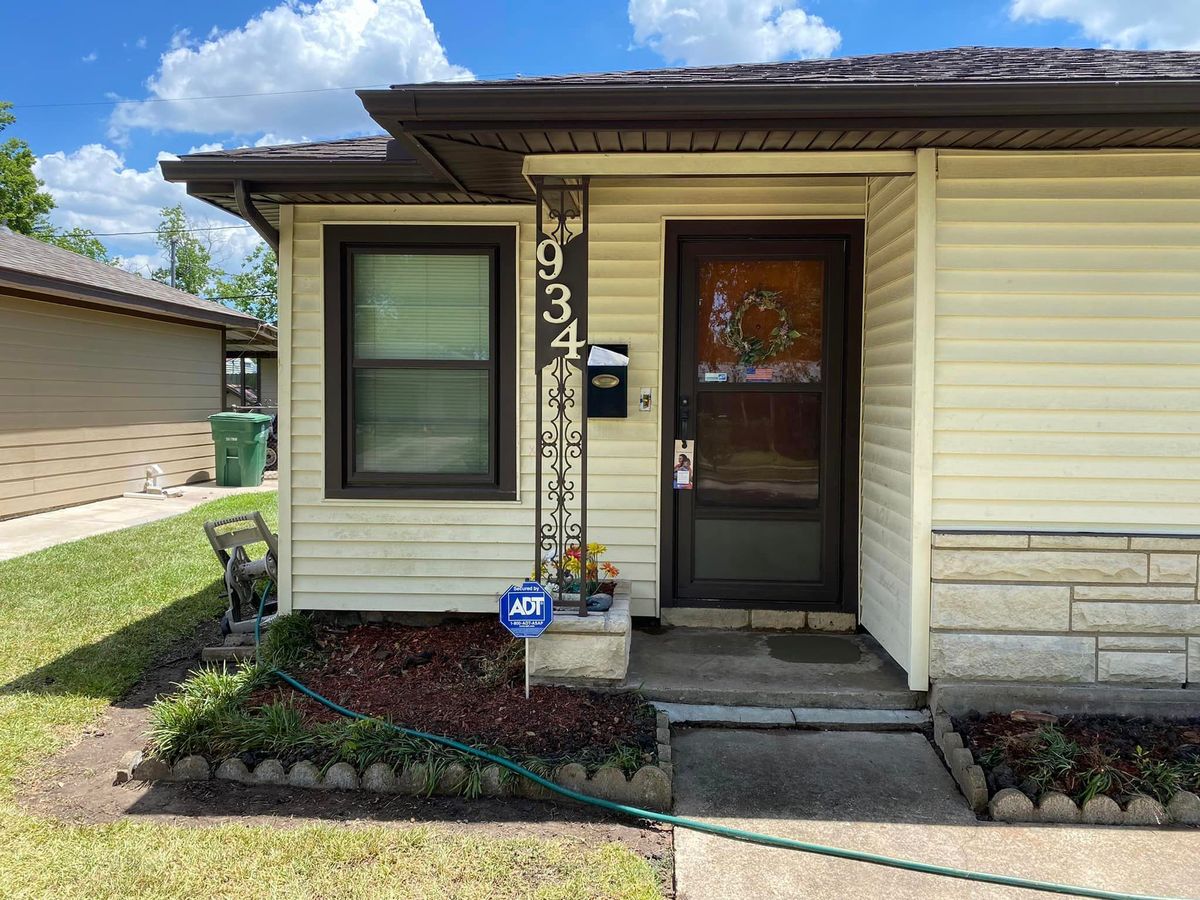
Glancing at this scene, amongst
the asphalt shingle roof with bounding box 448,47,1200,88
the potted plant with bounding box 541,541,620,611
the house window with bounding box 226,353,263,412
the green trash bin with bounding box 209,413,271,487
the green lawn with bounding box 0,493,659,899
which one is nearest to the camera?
the green lawn with bounding box 0,493,659,899

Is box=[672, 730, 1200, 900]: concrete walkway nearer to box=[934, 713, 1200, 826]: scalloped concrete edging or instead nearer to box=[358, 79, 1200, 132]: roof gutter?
box=[934, 713, 1200, 826]: scalloped concrete edging

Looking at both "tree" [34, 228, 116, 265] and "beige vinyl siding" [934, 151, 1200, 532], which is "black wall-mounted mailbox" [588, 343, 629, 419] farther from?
"tree" [34, 228, 116, 265]

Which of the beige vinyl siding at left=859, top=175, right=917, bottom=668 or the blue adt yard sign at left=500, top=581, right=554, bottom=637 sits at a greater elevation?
the beige vinyl siding at left=859, top=175, right=917, bottom=668

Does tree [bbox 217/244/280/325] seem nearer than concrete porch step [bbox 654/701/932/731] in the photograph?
No

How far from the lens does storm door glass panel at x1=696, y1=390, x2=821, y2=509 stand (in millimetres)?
4230

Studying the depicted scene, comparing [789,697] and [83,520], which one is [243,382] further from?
[789,697]

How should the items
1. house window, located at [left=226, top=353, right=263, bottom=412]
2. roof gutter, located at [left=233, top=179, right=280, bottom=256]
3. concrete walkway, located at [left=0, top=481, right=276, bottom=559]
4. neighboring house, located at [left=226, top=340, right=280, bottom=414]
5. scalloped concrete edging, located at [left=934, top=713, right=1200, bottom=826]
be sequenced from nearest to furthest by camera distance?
scalloped concrete edging, located at [left=934, top=713, right=1200, bottom=826], roof gutter, located at [left=233, top=179, right=280, bottom=256], concrete walkway, located at [left=0, top=481, right=276, bottom=559], neighboring house, located at [left=226, top=340, right=280, bottom=414], house window, located at [left=226, top=353, right=263, bottom=412]

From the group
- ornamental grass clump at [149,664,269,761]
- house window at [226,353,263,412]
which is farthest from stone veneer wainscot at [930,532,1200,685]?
house window at [226,353,263,412]

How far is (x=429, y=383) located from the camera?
4406 mm

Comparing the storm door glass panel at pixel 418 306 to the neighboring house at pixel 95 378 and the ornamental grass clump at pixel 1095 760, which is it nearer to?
the ornamental grass clump at pixel 1095 760

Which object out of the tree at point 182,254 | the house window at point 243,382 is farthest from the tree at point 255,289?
the house window at point 243,382

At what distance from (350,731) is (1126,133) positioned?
3.70m

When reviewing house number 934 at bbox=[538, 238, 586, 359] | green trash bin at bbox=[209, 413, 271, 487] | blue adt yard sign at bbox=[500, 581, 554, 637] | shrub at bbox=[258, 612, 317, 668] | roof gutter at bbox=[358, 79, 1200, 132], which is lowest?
shrub at bbox=[258, 612, 317, 668]

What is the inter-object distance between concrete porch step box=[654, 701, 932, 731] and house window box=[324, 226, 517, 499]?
155cm
